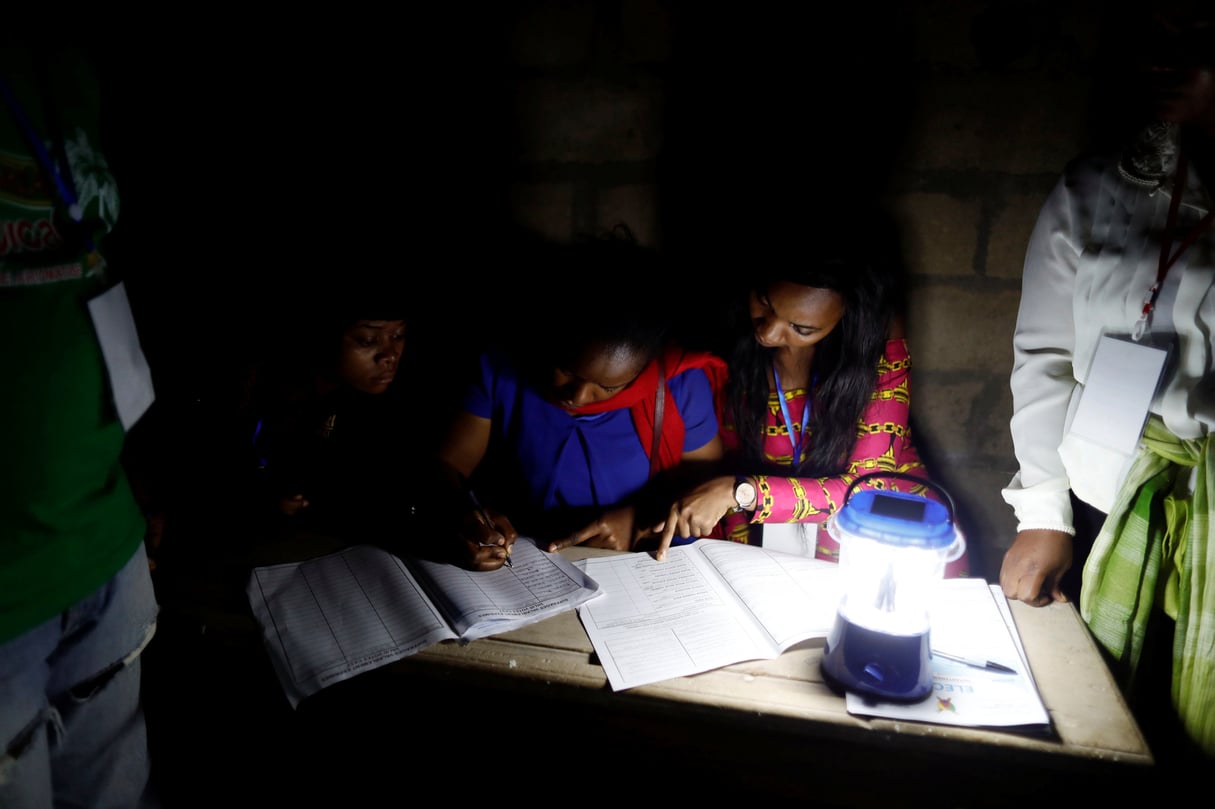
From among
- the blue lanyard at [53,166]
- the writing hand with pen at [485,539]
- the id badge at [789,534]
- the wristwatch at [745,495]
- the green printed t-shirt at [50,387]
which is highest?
the blue lanyard at [53,166]

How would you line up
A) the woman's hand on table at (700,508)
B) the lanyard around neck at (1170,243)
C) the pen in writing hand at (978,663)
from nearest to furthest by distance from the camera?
the pen in writing hand at (978,663)
the lanyard around neck at (1170,243)
the woman's hand on table at (700,508)

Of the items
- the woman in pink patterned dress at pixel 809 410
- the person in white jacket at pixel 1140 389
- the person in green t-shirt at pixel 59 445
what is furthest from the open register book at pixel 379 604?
the person in white jacket at pixel 1140 389

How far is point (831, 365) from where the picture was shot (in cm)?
197

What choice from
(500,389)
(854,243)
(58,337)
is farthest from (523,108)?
(58,337)

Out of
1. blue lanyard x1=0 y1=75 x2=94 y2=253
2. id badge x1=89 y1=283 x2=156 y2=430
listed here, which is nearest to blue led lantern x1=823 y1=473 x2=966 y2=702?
id badge x1=89 y1=283 x2=156 y2=430

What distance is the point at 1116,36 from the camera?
1.78m

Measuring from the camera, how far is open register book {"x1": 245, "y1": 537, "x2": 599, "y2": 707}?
123cm

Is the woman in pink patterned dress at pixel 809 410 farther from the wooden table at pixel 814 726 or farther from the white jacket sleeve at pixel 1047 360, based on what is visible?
the wooden table at pixel 814 726

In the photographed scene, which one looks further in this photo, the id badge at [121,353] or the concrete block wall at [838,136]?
the concrete block wall at [838,136]

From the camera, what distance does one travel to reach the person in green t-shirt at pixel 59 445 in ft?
3.36

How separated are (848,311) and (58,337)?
1.67 meters

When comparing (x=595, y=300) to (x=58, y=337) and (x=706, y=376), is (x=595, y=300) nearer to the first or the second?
(x=706, y=376)

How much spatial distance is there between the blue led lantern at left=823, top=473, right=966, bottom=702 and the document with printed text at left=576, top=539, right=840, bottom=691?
0.23 feet

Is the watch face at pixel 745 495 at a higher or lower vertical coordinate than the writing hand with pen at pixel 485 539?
lower
